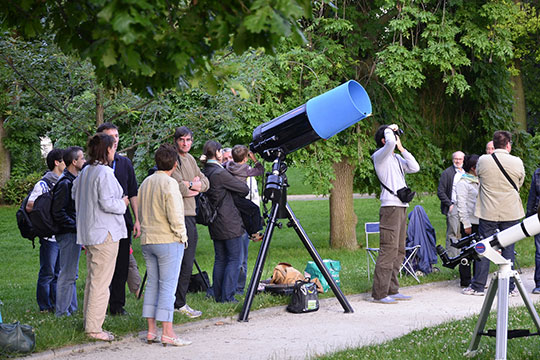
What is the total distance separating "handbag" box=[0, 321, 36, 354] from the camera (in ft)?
20.1

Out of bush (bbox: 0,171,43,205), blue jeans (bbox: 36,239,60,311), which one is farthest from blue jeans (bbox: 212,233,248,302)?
bush (bbox: 0,171,43,205)

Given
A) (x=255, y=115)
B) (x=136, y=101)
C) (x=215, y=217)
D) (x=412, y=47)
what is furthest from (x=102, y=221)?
(x=412, y=47)

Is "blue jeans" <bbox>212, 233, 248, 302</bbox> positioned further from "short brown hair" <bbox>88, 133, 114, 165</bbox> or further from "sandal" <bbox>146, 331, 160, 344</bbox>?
"short brown hair" <bbox>88, 133, 114, 165</bbox>

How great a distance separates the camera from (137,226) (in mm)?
7965

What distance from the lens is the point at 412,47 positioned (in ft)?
48.7

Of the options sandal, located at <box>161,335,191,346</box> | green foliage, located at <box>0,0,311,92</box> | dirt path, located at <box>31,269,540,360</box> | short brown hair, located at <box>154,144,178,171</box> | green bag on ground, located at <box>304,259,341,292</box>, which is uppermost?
green foliage, located at <box>0,0,311,92</box>

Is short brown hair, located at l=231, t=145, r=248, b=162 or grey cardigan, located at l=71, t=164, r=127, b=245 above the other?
short brown hair, located at l=231, t=145, r=248, b=162

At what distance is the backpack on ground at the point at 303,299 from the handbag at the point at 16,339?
3.25 meters

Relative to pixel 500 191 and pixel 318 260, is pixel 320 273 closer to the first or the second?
pixel 318 260

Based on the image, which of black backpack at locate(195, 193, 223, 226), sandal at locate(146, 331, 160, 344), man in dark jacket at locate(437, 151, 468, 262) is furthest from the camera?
man in dark jacket at locate(437, 151, 468, 262)

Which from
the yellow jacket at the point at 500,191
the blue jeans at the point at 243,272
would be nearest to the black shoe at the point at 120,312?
the blue jeans at the point at 243,272

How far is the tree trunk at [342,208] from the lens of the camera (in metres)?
16.7

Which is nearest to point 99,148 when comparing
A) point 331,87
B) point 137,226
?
point 137,226

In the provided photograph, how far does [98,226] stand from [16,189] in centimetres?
2287
